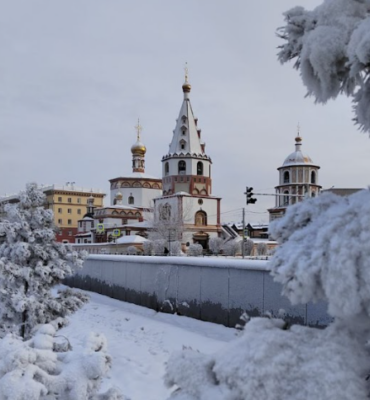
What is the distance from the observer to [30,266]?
33.3 ft

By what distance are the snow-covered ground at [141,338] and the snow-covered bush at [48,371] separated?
2846mm

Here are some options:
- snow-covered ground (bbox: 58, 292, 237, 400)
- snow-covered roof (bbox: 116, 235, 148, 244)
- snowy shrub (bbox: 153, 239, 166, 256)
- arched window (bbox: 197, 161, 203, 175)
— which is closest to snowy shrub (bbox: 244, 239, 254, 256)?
snowy shrub (bbox: 153, 239, 166, 256)

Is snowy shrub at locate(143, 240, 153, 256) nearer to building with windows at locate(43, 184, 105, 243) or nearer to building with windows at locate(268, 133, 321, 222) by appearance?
building with windows at locate(268, 133, 321, 222)

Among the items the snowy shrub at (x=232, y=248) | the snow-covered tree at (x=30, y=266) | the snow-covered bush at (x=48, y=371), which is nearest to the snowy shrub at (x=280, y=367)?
the snow-covered bush at (x=48, y=371)

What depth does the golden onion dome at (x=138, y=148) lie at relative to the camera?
247 ft

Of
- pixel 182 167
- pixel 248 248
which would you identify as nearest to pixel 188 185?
pixel 182 167

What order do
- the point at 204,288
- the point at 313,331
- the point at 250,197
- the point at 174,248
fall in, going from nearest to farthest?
1. the point at 313,331
2. the point at 204,288
3. the point at 250,197
4. the point at 174,248

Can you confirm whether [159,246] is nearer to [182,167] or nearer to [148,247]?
[148,247]

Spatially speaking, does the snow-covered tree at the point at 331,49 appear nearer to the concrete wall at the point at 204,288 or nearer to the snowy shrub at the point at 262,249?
the concrete wall at the point at 204,288

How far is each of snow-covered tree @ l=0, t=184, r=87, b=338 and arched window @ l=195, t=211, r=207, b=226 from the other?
44.6 metres

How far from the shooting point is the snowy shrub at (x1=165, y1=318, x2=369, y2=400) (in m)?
1.68

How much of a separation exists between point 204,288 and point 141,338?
2352 mm

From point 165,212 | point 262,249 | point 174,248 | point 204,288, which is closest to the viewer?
point 204,288

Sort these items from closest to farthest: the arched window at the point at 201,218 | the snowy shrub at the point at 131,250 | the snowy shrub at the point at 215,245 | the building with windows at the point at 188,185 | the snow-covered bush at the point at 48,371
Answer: the snow-covered bush at the point at 48,371 < the snowy shrub at the point at 131,250 < the snowy shrub at the point at 215,245 < the building with windows at the point at 188,185 < the arched window at the point at 201,218
